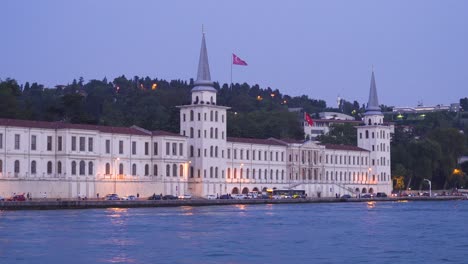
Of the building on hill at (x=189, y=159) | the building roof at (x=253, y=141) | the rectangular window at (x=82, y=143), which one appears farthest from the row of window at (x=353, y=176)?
the rectangular window at (x=82, y=143)

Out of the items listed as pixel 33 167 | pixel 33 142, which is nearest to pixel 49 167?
pixel 33 167

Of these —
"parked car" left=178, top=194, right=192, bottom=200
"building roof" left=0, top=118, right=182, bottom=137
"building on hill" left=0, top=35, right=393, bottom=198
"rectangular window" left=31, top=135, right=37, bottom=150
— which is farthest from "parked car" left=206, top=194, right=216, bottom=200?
"rectangular window" left=31, top=135, right=37, bottom=150

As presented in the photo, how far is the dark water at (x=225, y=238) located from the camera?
162 ft

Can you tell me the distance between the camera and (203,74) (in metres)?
119

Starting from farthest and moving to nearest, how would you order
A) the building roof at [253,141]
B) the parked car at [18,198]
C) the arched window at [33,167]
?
1. the building roof at [253,141]
2. the arched window at [33,167]
3. the parked car at [18,198]

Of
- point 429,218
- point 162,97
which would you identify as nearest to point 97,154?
point 429,218

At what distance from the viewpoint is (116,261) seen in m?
47.0

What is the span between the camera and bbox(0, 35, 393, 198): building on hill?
97.6 m

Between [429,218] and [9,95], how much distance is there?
60.6 m

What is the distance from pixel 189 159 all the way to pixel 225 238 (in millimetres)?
57455

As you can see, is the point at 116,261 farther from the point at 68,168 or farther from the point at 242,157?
the point at 242,157

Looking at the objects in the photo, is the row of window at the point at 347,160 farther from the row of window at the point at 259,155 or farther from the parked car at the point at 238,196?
the parked car at the point at 238,196

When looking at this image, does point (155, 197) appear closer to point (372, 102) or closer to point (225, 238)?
point (225, 238)

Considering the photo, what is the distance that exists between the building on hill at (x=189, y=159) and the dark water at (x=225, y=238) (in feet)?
46.0
